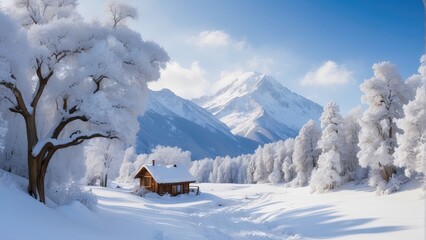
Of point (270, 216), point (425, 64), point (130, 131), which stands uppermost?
point (425, 64)

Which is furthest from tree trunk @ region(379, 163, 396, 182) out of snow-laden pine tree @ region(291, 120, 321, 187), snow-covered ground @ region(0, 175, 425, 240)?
snow-laden pine tree @ region(291, 120, 321, 187)

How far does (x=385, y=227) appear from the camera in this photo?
19797 mm

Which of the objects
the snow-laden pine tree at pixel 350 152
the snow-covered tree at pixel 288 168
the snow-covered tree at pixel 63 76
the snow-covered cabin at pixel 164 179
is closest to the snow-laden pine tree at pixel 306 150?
the snow-laden pine tree at pixel 350 152

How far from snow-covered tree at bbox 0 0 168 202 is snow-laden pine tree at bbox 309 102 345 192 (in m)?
32.7

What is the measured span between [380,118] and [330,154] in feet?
33.8

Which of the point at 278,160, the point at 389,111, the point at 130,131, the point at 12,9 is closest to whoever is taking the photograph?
the point at 130,131

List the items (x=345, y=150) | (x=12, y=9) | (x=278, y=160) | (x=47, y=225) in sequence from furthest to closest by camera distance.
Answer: (x=278, y=160), (x=345, y=150), (x=12, y=9), (x=47, y=225)

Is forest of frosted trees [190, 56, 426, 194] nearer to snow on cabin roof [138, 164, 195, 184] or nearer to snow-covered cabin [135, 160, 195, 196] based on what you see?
snow on cabin roof [138, 164, 195, 184]

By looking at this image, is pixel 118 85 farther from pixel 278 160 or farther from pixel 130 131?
pixel 278 160

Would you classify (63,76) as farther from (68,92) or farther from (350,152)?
(350,152)

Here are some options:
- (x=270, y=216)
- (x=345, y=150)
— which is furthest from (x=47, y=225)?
(x=345, y=150)

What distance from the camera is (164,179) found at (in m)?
57.4

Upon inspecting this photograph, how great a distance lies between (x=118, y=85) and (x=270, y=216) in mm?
20490

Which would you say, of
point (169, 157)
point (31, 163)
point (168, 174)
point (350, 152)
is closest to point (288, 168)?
point (350, 152)
